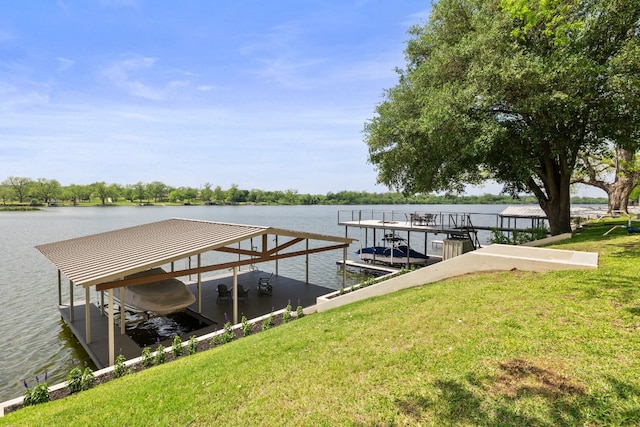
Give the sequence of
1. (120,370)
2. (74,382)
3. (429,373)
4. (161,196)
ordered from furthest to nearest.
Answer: (161,196)
(120,370)
(74,382)
(429,373)

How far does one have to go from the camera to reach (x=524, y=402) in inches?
148

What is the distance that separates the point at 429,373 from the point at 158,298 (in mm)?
8745

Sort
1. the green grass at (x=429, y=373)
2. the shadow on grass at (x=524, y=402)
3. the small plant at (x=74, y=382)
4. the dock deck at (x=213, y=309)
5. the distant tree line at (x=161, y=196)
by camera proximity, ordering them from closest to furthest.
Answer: the shadow on grass at (x=524, y=402) → the green grass at (x=429, y=373) → the small plant at (x=74, y=382) → the dock deck at (x=213, y=309) → the distant tree line at (x=161, y=196)

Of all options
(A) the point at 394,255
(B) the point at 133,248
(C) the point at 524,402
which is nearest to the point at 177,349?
(B) the point at 133,248

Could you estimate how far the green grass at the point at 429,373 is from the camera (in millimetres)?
3818

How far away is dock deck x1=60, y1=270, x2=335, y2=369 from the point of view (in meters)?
10.0

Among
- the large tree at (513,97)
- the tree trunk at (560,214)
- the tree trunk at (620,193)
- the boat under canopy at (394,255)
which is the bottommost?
the boat under canopy at (394,255)

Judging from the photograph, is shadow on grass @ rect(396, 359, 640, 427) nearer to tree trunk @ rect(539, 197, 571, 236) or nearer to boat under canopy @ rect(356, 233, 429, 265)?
tree trunk @ rect(539, 197, 571, 236)

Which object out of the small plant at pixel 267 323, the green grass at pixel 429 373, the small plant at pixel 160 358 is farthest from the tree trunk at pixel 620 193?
the small plant at pixel 160 358

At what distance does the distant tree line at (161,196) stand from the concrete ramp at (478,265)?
105030mm

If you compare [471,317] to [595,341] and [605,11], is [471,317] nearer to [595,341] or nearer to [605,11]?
[595,341]

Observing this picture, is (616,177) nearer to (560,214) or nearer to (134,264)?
(560,214)

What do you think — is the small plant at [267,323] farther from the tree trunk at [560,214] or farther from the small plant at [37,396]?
the tree trunk at [560,214]

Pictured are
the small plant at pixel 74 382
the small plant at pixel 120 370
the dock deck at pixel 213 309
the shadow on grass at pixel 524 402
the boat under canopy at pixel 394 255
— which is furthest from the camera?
the boat under canopy at pixel 394 255
